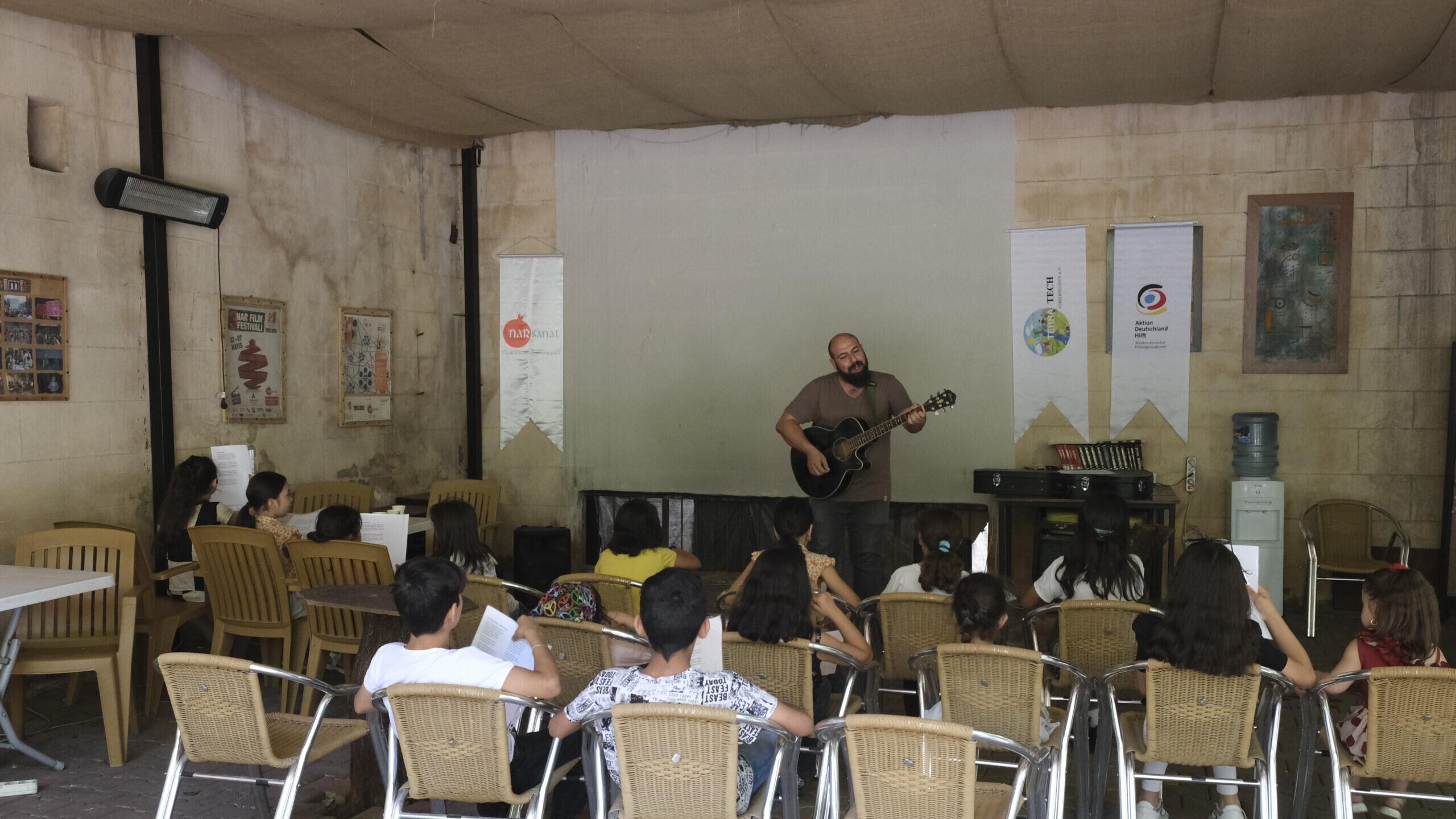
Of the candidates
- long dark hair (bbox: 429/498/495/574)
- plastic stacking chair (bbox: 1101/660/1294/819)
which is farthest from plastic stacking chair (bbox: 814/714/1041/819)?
long dark hair (bbox: 429/498/495/574)

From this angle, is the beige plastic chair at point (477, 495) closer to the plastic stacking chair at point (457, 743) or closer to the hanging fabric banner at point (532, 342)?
the hanging fabric banner at point (532, 342)

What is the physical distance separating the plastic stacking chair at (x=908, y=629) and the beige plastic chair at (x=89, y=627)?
2.83 meters

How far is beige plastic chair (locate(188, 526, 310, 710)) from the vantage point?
4.61 metres

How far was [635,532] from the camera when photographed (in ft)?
14.4

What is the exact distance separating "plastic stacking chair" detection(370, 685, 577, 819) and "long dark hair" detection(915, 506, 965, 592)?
6.25ft

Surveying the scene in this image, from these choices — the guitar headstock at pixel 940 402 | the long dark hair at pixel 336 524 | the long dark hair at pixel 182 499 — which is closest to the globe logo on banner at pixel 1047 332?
the guitar headstock at pixel 940 402

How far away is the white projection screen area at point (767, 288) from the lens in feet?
24.7

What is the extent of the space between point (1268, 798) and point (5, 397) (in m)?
5.51

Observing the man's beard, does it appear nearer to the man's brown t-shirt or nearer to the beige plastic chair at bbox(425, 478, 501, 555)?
the man's brown t-shirt

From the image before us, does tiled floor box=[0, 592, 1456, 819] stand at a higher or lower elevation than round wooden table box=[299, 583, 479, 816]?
lower

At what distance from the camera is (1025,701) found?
9.59 ft

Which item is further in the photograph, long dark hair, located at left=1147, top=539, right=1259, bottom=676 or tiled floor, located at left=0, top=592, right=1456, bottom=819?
tiled floor, located at left=0, top=592, right=1456, bottom=819

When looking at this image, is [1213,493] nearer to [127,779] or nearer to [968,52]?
[968,52]

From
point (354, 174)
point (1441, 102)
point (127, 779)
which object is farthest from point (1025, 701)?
point (354, 174)
